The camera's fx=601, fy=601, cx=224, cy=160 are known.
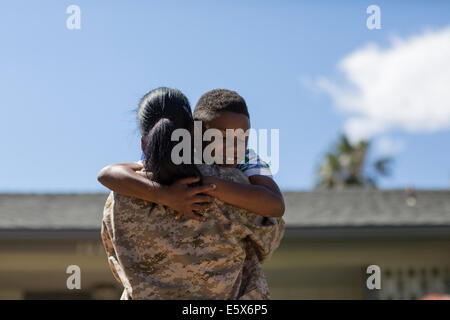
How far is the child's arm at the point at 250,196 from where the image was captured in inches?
82.7

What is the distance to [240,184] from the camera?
2.14 m

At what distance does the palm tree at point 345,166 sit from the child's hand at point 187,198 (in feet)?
99.8

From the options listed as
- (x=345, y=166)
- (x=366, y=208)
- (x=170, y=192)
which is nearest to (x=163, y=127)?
(x=170, y=192)

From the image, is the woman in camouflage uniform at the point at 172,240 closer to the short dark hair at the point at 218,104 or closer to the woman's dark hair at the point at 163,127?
the woman's dark hair at the point at 163,127

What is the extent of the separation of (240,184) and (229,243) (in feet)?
0.70

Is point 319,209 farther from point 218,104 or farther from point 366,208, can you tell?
point 218,104

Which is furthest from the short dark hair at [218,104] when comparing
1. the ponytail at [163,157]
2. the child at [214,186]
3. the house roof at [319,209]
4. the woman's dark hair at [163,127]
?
the house roof at [319,209]

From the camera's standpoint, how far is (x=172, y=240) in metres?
2.10

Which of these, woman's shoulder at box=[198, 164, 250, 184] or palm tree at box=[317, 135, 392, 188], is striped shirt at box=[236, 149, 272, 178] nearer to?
woman's shoulder at box=[198, 164, 250, 184]

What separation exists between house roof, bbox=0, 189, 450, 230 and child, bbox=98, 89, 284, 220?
709 cm

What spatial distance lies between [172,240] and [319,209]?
9089mm

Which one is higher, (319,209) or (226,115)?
(319,209)

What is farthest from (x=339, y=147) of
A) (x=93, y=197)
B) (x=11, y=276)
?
(x=11, y=276)

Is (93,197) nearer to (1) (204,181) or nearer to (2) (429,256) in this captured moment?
(2) (429,256)
